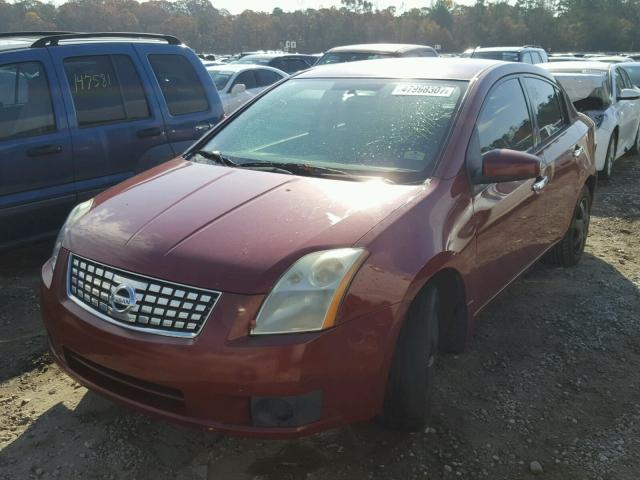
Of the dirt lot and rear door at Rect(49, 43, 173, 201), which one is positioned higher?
rear door at Rect(49, 43, 173, 201)

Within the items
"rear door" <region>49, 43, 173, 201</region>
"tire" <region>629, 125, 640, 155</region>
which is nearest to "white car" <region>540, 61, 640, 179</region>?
"tire" <region>629, 125, 640, 155</region>

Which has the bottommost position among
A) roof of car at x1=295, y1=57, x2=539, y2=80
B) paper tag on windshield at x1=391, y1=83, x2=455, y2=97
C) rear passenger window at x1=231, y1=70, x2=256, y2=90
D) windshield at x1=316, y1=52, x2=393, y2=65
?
rear passenger window at x1=231, y1=70, x2=256, y2=90

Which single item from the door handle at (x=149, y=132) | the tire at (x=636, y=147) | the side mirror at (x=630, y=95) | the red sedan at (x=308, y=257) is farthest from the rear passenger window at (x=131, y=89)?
the tire at (x=636, y=147)

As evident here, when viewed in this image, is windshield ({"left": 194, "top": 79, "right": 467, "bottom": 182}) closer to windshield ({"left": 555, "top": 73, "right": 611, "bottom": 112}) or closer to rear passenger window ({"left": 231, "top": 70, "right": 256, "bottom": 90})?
windshield ({"left": 555, "top": 73, "right": 611, "bottom": 112})

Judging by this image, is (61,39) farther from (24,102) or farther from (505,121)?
(505,121)

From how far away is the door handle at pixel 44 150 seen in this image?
174 inches

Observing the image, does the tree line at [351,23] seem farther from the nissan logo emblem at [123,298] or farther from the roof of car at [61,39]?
the nissan logo emblem at [123,298]

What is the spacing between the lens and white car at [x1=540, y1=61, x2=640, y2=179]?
7629mm

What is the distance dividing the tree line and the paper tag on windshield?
7598 centimetres

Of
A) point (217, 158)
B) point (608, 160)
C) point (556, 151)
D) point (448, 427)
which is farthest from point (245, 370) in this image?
point (608, 160)

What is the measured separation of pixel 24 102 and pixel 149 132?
Result: 101cm

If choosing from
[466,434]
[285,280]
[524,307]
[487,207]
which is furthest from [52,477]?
[524,307]

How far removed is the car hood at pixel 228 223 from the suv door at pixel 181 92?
2.35 metres

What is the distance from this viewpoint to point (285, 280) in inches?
89.0
